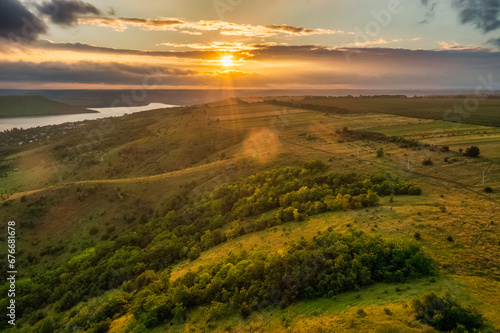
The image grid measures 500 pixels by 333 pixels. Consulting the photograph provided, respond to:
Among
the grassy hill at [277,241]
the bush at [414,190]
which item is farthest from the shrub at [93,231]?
the bush at [414,190]

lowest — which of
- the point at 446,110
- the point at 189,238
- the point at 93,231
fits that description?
the point at 93,231

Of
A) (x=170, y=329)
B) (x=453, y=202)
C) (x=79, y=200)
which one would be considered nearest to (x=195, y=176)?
(x=79, y=200)

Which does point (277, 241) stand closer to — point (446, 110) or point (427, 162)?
point (427, 162)

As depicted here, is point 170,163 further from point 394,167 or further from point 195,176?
point 394,167

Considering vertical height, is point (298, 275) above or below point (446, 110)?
below

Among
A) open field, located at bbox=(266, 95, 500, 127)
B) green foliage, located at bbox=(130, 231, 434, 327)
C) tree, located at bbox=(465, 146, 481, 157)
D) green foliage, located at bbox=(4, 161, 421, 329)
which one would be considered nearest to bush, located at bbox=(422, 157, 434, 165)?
tree, located at bbox=(465, 146, 481, 157)

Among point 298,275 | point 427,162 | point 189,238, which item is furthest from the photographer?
point 427,162

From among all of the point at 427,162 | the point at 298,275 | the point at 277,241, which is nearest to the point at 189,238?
the point at 277,241

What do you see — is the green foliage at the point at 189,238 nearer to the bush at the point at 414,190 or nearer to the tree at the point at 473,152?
the bush at the point at 414,190
